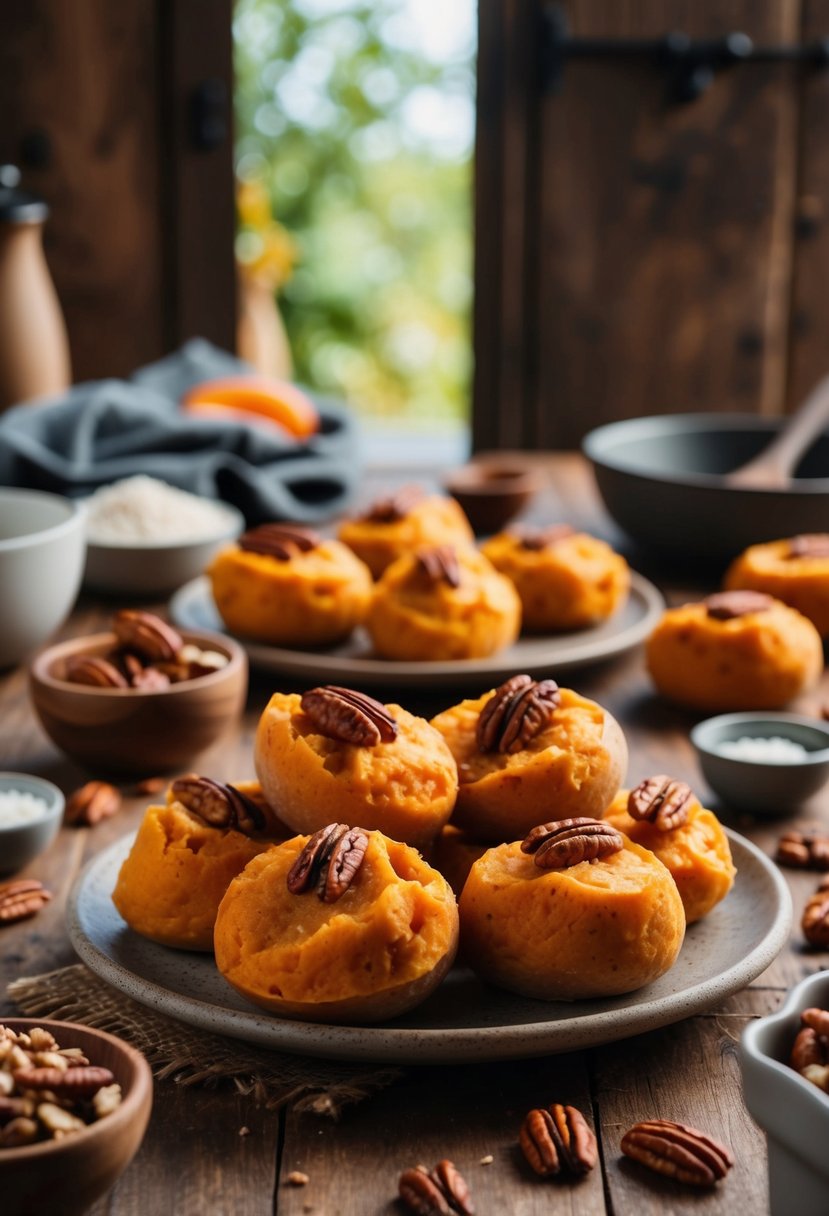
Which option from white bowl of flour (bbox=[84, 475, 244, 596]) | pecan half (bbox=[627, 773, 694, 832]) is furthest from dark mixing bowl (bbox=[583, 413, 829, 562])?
pecan half (bbox=[627, 773, 694, 832])

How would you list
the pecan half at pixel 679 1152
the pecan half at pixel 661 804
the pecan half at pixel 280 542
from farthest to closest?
the pecan half at pixel 280 542, the pecan half at pixel 661 804, the pecan half at pixel 679 1152

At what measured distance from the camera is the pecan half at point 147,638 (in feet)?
4.99

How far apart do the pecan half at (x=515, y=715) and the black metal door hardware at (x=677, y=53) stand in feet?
8.55

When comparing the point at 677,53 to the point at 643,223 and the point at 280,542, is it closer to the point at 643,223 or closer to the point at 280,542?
the point at 643,223

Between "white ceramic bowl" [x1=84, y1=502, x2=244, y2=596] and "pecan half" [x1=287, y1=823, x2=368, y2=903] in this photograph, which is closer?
"pecan half" [x1=287, y1=823, x2=368, y2=903]

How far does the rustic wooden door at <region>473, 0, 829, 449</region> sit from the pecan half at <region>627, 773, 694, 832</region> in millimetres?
2591

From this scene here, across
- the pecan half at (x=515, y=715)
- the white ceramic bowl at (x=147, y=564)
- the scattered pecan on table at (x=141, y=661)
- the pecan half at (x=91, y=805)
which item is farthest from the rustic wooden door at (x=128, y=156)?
the pecan half at (x=515, y=715)

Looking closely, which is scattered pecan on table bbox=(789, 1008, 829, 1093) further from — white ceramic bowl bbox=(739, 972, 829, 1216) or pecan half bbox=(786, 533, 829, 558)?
pecan half bbox=(786, 533, 829, 558)

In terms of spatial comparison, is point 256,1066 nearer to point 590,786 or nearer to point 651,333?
point 590,786

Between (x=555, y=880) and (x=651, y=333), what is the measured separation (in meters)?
2.81

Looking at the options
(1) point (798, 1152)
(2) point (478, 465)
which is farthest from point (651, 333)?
(1) point (798, 1152)

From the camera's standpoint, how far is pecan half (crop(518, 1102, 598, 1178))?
870mm

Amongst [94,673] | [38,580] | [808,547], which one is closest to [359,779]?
[94,673]

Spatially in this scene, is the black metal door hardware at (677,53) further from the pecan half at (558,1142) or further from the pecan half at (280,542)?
the pecan half at (558,1142)
